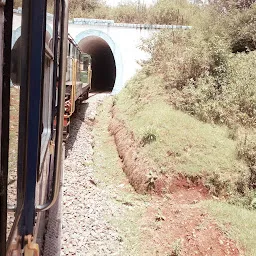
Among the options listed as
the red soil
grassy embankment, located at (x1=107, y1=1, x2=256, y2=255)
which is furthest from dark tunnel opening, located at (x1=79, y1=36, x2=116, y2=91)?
the red soil

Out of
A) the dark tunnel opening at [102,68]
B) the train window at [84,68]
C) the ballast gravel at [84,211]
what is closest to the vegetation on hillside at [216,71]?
the train window at [84,68]

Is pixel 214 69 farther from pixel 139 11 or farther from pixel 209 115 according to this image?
pixel 139 11

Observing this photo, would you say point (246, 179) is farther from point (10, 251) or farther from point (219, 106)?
point (10, 251)

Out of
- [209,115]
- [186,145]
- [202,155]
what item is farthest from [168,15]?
[202,155]

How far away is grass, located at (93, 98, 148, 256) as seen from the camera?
210 inches

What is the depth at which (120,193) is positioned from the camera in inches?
270

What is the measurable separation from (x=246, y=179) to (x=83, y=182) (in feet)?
10.8

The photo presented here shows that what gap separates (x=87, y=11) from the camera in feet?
72.1

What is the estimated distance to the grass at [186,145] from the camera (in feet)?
21.9

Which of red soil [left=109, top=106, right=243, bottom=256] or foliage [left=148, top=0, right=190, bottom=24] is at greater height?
foliage [left=148, top=0, right=190, bottom=24]

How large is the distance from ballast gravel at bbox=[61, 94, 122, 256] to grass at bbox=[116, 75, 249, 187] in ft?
4.55

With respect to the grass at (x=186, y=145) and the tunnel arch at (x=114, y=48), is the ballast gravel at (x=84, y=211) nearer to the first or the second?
the grass at (x=186, y=145)

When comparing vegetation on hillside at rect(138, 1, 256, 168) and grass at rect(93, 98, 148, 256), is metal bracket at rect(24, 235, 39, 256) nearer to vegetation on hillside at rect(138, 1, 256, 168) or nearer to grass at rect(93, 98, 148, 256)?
grass at rect(93, 98, 148, 256)

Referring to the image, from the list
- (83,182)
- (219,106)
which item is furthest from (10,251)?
(219,106)
